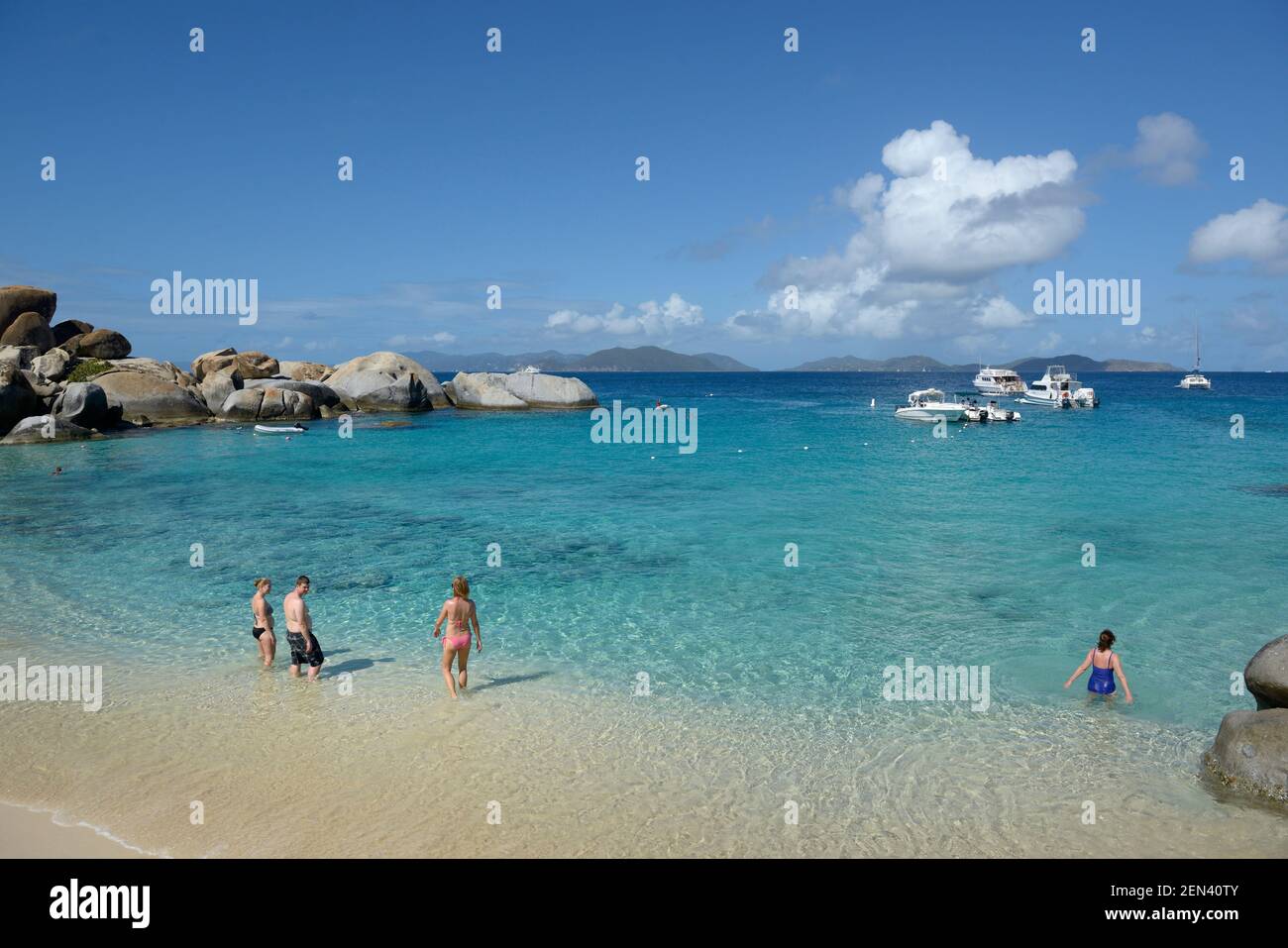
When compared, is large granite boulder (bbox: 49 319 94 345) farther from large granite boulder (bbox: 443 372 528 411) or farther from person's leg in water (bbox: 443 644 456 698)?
person's leg in water (bbox: 443 644 456 698)

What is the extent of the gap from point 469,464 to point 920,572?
2147cm

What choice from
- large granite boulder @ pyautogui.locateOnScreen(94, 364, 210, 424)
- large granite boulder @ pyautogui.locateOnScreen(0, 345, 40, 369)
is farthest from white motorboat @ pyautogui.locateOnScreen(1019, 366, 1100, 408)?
large granite boulder @ pyautogui.locateOnScreen(0, 345, 40, 369)

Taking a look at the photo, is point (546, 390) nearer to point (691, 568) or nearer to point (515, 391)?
point (515, 391)

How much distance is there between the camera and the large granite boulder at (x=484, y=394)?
6150 centimetres

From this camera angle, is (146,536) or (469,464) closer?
(146,536)

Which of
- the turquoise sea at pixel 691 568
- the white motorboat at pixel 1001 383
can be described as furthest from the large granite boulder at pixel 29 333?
the white motorboat at pixel 1001 383

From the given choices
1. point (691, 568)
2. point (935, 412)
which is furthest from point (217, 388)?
point (935, 412)

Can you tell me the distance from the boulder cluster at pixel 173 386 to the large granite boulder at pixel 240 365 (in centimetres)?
9

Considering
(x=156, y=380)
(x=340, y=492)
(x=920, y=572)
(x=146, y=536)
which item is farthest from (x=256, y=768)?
(x=156, y=380)

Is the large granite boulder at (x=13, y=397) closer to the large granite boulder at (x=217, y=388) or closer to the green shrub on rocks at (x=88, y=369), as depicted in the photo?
the green shrub on rocks at (x=88, y=369)

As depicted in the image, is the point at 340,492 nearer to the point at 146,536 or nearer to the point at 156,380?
the point at 146,536

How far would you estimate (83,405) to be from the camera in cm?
3969
